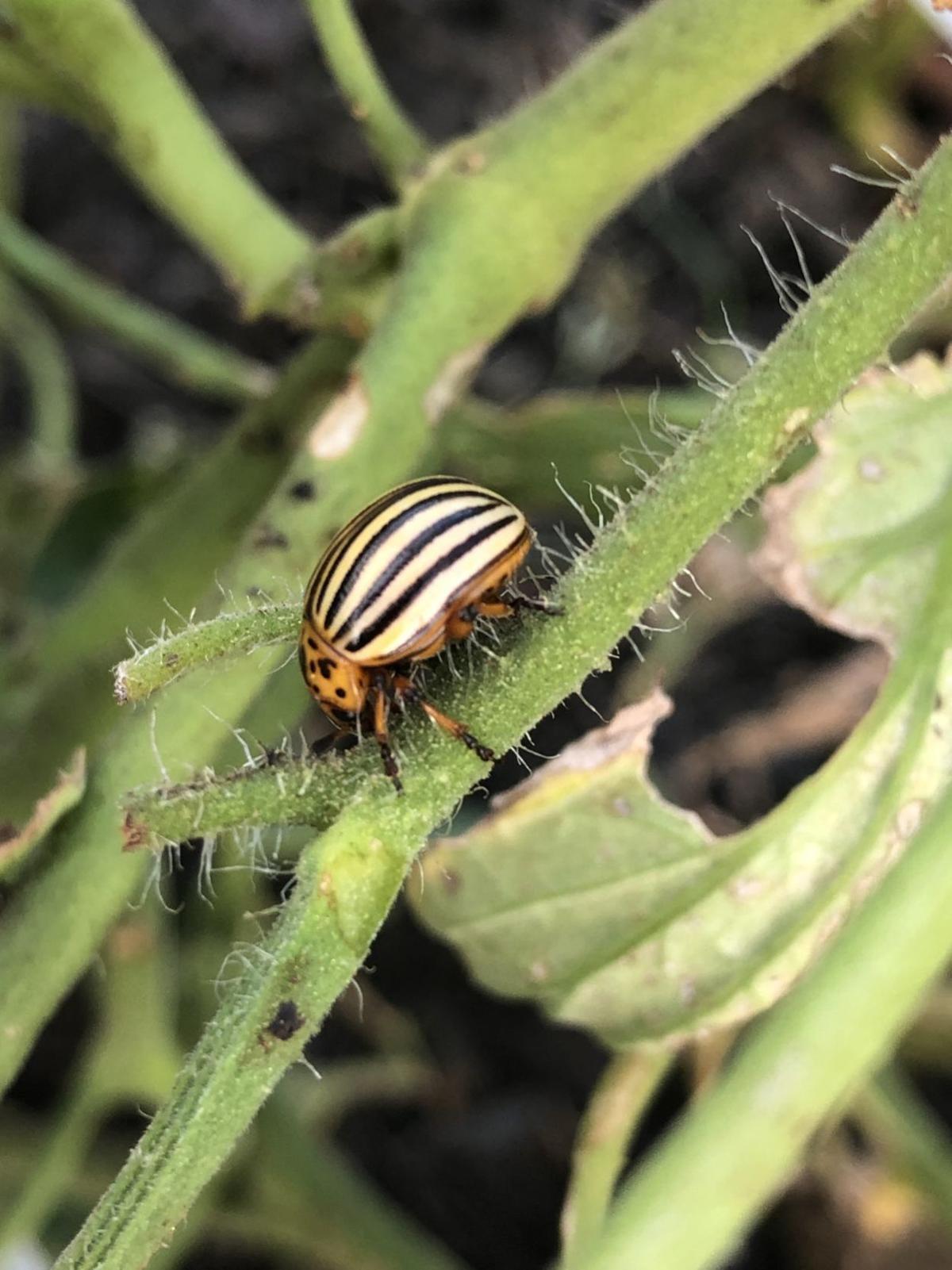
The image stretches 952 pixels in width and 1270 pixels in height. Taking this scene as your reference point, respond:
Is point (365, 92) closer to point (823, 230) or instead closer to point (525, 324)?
point (823, 230)

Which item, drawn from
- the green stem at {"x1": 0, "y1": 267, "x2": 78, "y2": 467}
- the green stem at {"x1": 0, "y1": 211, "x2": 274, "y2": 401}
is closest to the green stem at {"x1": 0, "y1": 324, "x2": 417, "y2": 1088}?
the green stem at {"x1": 0, "y1": 211, "x2": 274, "y2": 401}

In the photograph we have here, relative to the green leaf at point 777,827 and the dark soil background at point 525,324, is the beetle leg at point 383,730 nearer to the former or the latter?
the green leaf at point 777,827

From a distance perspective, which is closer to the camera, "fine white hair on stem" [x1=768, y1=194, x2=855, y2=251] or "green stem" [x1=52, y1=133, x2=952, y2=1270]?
"green stem" [x1=52, y1=133, x2=952, y2=1270]

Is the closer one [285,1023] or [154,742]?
[285,1023]

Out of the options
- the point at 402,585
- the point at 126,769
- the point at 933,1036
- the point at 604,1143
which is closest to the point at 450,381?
the point at 402,585

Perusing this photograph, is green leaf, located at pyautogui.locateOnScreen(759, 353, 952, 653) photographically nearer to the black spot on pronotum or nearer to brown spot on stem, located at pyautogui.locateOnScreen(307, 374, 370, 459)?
brown spot on stem, located at pyautogui.locateOnScreen(307, 374, 370, 459)

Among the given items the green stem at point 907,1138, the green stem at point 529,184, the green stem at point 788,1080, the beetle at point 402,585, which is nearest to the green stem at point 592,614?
the beetle at point 402,585

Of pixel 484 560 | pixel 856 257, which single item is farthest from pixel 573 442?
pixel 856 257
